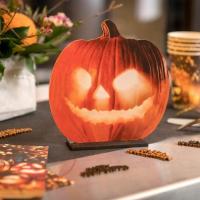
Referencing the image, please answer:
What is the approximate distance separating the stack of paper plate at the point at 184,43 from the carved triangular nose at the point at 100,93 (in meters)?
0.34

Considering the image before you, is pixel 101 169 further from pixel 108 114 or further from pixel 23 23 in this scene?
pixel 23 23

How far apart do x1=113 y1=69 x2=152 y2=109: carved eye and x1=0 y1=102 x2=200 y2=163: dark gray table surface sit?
0.25ft

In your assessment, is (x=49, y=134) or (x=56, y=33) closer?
(x=49, y=134)

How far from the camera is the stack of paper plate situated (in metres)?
1.06

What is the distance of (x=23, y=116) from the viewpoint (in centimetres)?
102

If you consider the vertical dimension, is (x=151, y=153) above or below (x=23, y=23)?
below

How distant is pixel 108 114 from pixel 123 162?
9 cm

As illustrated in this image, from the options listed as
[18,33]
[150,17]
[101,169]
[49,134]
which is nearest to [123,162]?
[101,169]

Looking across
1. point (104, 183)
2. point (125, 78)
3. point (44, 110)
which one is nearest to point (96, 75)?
point (125, 78)

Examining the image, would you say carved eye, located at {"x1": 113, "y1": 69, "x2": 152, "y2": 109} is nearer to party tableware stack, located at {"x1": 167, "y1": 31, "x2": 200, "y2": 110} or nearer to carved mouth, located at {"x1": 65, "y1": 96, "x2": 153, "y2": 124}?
carved mouth, located at {"x1": 65, "y1": 96, "x2": 153, "y2": 124}

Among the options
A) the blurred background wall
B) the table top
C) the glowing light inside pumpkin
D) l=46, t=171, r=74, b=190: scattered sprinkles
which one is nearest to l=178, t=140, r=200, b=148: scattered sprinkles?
the table top

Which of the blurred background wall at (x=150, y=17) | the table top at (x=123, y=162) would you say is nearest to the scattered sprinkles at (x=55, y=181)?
the table top at (x=123, y=162)

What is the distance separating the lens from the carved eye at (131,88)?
0.78 meters

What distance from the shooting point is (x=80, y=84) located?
0.78m
